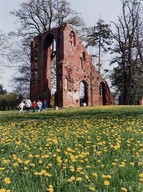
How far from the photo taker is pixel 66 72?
45219 millimetres

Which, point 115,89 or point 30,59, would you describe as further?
point 115,89

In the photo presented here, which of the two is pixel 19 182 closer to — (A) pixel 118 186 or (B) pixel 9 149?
(A) pixel 118 186

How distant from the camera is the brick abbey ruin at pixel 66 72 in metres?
45.0

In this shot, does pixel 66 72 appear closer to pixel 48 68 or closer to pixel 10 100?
Answer: pixel 48 68

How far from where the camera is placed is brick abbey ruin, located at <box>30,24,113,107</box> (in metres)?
45.0

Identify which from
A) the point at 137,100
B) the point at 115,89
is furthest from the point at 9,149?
the point at 115,89

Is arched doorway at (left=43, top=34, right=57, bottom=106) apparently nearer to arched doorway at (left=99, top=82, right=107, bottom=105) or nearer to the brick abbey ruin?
the brick abbey ruin

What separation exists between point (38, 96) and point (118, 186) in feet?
145

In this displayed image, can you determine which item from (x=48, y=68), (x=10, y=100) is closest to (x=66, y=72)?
(x=48, y=68)

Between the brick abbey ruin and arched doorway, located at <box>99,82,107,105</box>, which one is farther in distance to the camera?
arched doorway, located at <box>99,82,107,105</box>

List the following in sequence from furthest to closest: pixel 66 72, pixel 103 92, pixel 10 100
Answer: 1. pixel 10 100
2. pixel 103 92
3. pixel 66 72

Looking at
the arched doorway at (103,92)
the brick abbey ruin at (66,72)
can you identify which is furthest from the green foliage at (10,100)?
the arched doorway at (103,92)

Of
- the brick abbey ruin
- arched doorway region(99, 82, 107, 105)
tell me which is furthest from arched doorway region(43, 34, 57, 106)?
arched doorway region(99, 82, 107, 105)

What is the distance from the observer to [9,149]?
20.3 ft
